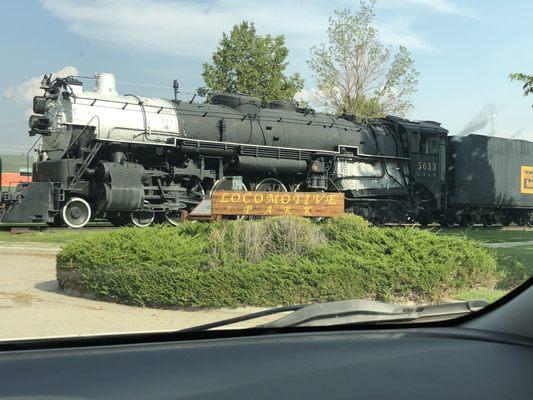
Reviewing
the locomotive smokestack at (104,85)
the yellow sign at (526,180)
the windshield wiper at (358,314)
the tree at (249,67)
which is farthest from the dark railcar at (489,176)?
the windshield wiper at (358,314)

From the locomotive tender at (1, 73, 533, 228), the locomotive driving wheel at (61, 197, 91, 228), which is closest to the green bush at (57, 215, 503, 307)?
the locomotive tender at (1, 73, 533, 228)

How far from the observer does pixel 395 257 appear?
700 cm

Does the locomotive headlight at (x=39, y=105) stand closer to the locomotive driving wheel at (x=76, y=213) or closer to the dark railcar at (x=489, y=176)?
the locomotive driving wheel at (x=76, y=213)

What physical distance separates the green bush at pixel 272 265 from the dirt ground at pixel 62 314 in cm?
25

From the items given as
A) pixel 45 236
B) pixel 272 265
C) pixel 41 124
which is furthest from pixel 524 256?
pixel 41 124

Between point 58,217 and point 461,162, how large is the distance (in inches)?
599

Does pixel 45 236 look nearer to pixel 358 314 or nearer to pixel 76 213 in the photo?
pixel 76 213

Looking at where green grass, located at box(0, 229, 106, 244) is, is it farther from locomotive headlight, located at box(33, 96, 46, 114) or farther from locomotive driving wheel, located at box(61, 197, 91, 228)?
locomotive headlight, located at box(33, 96, 46, 114)

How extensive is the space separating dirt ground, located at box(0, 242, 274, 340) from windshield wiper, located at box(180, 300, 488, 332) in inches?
8.5

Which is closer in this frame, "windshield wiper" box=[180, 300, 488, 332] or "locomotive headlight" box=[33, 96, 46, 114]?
"windshield wiper" box=[180, 300, 488, 332]

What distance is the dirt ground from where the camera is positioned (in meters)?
4.07

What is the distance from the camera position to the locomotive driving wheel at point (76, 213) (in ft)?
55.2

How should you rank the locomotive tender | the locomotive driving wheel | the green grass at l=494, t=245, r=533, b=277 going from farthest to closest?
the locomotive driving wheel
the locomotive tender
the green grass at l=494, t=245, r=533, b=277

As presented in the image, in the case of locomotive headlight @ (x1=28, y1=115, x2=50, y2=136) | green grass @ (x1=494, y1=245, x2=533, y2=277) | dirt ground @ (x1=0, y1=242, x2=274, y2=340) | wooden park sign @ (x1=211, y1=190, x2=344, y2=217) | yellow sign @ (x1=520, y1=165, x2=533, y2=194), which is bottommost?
dirt ground @ (x1=0, y1=242, x2=274, y2=340)
